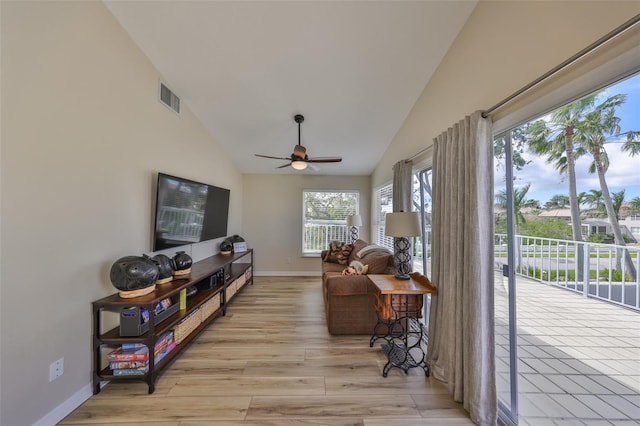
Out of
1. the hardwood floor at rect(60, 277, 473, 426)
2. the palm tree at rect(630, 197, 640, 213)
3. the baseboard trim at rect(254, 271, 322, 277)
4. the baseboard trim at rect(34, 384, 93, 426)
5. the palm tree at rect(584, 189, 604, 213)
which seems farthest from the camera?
the baseboard trim at rect(254, 271, 322, 277)

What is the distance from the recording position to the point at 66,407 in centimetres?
166

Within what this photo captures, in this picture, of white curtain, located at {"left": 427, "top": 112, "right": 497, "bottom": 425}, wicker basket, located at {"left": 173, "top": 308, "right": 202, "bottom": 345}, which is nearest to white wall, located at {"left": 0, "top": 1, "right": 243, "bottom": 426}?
wicker basket, located at {"left": 173, "top": 308, "right": 202, "bottom": 345}

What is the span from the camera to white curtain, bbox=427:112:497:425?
1.58 m

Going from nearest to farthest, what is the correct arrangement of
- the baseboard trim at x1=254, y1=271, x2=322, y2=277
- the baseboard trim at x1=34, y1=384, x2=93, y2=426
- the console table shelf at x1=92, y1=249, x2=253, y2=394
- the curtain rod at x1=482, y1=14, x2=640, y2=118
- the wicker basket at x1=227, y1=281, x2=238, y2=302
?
1. the curtain rod at x1=482, y1=14, x2=640, y2=118
2. the baseboard trim at x1=34, y1=384, x2=93, y2=426
3. the console table shelf at x1=92, y1=249, x2=253, y2=394
4. the wicker basket at x1=227, y1=281, x2=238, y2=302
5. the baseboard trim at x1=254, y1=271, x2=322, y2=277

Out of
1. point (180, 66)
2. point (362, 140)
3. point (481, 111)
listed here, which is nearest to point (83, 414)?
point (180, 66)

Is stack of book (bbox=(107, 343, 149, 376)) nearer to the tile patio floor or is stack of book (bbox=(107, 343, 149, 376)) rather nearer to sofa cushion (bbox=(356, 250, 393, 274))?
sofa cushion (bbox=(356, 250, 393, 274))

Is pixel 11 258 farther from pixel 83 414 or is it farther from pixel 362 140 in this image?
pixel 362 140

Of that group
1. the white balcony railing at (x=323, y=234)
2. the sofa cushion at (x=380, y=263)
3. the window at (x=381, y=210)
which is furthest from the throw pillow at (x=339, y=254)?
the sofa cushion at (x=380, y=263)

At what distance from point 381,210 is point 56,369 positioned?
4.86 metres

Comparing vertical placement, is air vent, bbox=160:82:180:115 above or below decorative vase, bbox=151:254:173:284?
above

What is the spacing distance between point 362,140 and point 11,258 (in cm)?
407

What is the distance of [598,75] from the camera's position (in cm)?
103

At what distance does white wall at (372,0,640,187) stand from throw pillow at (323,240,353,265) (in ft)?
8.27

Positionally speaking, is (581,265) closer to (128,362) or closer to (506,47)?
(506,47)
